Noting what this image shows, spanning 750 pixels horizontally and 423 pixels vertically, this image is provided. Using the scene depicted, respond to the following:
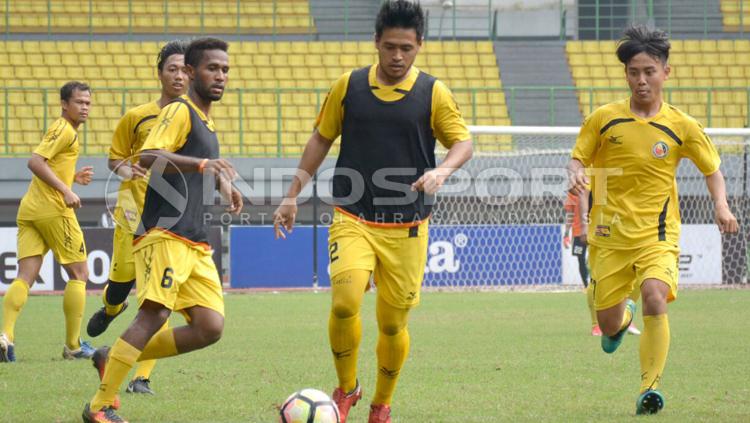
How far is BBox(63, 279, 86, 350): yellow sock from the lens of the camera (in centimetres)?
909

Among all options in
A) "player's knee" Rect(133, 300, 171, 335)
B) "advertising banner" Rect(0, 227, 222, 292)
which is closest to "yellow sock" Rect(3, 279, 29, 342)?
"player's knee" Rect(133, 300, 171, 335)

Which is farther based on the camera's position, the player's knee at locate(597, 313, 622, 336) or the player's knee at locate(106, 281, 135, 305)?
the player's knee at locate(106, 281, 135, 305)

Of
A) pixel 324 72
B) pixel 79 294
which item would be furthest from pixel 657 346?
pixel 324 72

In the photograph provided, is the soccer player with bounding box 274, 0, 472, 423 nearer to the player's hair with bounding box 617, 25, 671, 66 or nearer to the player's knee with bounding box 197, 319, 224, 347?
the player's knee with bounding box 197, 319, 224, 347

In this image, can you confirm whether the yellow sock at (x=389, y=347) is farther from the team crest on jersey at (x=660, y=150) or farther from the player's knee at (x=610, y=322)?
the team crest on jersey at (x=660, y=150)

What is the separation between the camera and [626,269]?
22.8 ft

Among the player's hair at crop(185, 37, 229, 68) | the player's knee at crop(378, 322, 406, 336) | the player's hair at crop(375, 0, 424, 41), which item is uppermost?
the player's hair at crop(375, 0, 424, 41)

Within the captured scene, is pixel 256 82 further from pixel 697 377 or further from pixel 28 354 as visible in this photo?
pixel 697 377

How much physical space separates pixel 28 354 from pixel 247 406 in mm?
3763

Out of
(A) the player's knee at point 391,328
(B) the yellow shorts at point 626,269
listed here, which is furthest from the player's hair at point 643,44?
(A) the player's knee at point 391,328

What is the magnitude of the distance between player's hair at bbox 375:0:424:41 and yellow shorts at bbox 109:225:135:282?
8.79 ft

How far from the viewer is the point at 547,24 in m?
29.7

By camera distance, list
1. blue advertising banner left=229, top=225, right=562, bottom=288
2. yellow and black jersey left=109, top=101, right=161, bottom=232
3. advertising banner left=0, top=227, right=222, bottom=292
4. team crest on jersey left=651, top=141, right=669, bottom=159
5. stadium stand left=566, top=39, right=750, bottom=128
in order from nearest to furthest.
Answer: team crest on jersey left=651, top=141, right=669, bottom=159
yellow and black jersey left=109, top=101, right=161, bottom=232
advertising banner left=0, top=227, right=222, bottom=292
blue advertising banner left=229, top=225, right=562, bottom=288
stadium stand left=566, top=39, right=750, bottom=128

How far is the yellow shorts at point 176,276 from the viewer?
5.76 m
